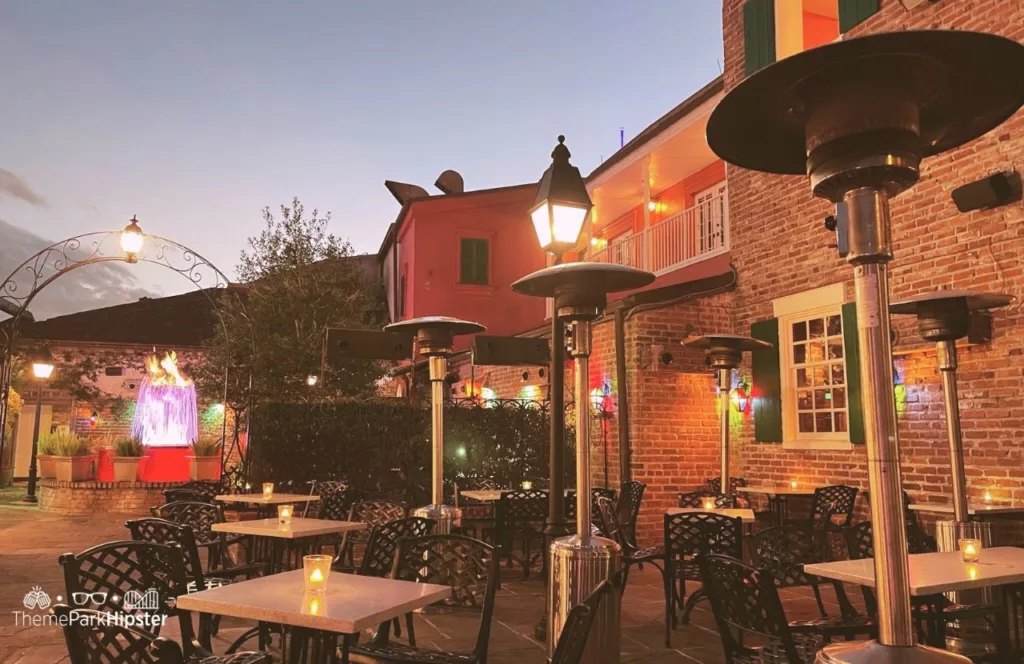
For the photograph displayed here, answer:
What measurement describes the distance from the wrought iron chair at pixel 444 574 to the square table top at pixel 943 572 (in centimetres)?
156

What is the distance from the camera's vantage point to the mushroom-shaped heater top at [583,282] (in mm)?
4367

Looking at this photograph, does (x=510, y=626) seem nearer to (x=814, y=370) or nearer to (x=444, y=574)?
(x=444, y=574)

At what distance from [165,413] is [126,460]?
2.39 meters

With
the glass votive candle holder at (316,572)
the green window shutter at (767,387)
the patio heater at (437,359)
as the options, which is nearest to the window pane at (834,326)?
the green window shutter at (767,387)

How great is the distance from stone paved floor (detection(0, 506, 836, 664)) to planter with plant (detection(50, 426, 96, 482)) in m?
4.46

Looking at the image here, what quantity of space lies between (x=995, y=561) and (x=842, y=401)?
15.0ft

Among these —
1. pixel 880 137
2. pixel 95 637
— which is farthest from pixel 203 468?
pixel 880 137

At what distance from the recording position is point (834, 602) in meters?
6.50

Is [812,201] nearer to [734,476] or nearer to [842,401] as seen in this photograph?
[842,401]

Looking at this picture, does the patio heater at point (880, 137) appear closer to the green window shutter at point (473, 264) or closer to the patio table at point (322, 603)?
the patio table at point (322, 603)

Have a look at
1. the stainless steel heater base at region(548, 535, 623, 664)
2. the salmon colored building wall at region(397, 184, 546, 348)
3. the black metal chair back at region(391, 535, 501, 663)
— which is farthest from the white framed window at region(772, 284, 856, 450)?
the salmon colored building wall at region(397, 184, 546, 348)

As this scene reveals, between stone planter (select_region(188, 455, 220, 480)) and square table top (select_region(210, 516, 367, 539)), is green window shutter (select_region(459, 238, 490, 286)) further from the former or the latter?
square table top (select_region(210, 516, 367, 539))

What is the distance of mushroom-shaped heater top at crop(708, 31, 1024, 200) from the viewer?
7.14ft

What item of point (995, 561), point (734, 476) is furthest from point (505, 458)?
point (995, 561)
